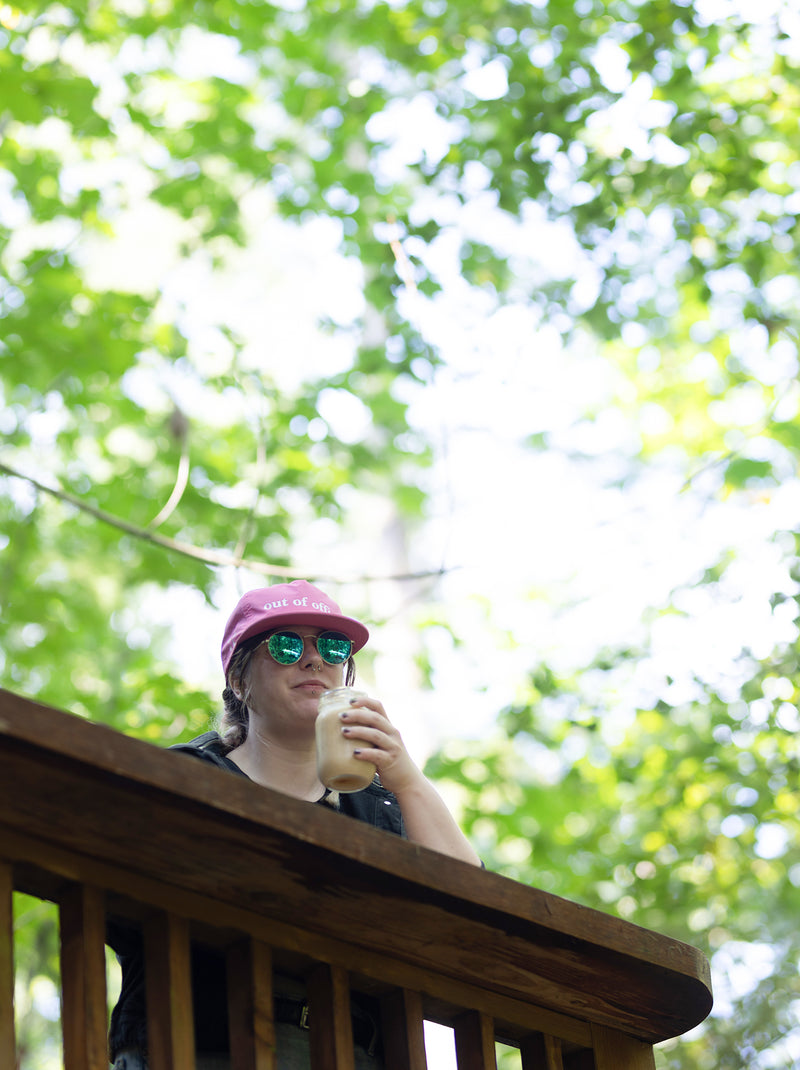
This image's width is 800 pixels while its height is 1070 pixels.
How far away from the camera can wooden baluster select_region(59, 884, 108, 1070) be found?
130 centimetres

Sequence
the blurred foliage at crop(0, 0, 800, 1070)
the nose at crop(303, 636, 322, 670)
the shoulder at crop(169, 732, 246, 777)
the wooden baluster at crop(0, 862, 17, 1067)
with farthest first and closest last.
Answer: the blurred foliage at crop(0, 0, 800, 1070), the nose at crop(303, 636, 322, 670), the shoulder at crop(169, 732, 246, 777), the wooden baluster at crop(0, 862, 17, 1067)

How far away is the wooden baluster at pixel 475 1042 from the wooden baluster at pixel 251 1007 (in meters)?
0.30

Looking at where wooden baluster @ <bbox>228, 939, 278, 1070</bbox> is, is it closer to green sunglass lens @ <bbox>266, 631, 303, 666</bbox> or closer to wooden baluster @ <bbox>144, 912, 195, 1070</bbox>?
wooden baluster @ <bbox>144, 912, 195, 1070</bbox>

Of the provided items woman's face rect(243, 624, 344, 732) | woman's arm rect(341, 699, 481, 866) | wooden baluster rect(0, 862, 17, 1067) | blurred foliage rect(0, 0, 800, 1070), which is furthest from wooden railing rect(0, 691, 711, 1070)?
blurred foliage rect(0, 0, 800, 1070)

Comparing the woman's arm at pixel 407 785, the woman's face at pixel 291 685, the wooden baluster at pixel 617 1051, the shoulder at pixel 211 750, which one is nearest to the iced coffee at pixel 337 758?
the woman's arm at pixel 407 785

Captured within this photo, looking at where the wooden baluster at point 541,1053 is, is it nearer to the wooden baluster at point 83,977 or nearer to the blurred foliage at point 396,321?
the wooden baluster at point 83,977

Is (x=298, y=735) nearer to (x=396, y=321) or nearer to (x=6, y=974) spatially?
(x=6, y=974)

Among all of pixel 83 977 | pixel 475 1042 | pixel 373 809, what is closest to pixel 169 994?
pixel 83 977

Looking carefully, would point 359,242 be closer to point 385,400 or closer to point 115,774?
point 385,400

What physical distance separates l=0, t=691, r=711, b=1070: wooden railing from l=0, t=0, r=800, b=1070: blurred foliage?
3.34 meters

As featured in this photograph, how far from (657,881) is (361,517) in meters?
8.39

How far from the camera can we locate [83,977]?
1330 millimetres

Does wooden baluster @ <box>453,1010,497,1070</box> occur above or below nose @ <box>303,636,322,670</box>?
below

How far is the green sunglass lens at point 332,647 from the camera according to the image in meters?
2.26
